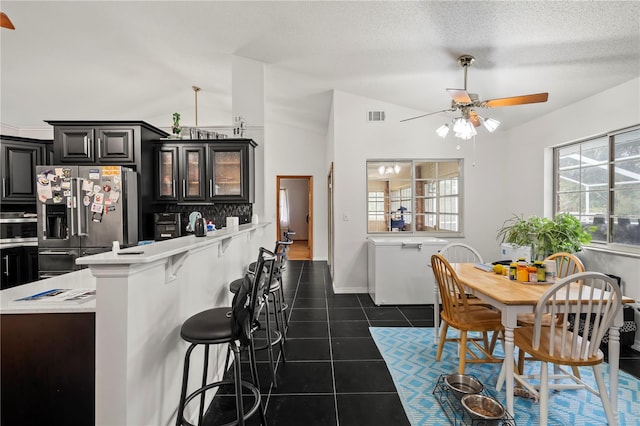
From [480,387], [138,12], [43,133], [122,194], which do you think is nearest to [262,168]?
[122,194]

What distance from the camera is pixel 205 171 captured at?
408 cm

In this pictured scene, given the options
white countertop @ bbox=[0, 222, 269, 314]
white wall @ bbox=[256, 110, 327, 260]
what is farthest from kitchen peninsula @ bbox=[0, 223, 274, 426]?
white wall @ bbox=[256, 110, 327, 260]

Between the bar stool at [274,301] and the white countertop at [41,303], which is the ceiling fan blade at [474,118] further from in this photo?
the white countertop at [41,303]

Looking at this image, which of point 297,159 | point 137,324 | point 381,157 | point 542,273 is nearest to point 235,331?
point 137,324

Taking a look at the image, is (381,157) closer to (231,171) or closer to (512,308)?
(231,171)

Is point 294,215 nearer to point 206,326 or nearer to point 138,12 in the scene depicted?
point 138,12

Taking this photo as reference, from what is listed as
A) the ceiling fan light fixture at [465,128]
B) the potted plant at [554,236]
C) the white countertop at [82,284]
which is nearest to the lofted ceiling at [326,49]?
the ceiling fan light fixture at [465,128]

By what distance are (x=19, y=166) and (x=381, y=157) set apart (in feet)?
16.7

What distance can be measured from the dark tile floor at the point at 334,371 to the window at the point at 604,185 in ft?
4.02

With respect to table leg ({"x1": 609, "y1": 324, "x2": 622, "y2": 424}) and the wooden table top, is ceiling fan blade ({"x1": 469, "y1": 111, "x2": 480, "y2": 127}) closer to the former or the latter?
the wooden table top

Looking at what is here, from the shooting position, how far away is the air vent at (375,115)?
4641 millimetres

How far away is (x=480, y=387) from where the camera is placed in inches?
79.3

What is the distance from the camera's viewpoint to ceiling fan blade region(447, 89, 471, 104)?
8.52ft

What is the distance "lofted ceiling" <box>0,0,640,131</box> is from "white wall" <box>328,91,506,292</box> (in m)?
0.26
